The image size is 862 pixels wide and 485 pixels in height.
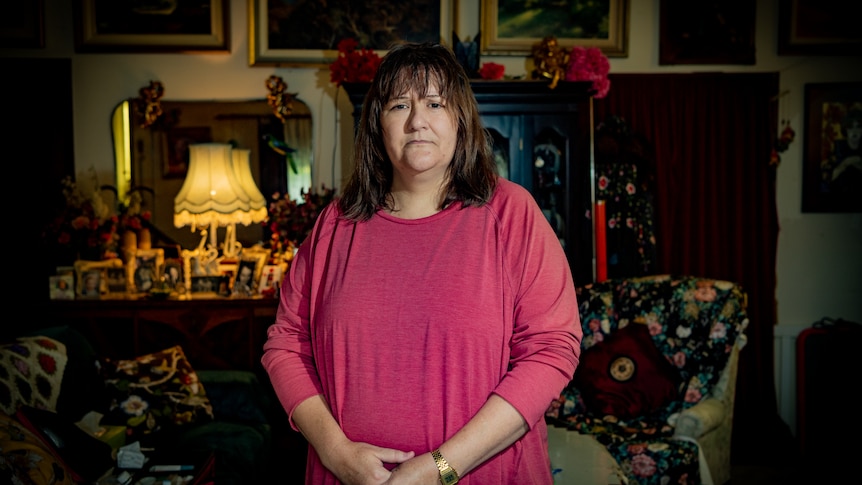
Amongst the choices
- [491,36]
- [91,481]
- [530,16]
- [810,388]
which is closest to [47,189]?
[91,481]

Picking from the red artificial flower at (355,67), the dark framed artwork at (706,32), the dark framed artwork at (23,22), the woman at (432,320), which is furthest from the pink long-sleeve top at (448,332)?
the dark framed artwork at (23,22)

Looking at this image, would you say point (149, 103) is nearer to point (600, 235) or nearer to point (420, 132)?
point (600, 235)

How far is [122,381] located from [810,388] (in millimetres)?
3639

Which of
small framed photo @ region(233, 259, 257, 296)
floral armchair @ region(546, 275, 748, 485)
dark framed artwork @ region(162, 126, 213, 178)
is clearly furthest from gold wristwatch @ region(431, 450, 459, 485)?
dark framed artwork @ region(162, 126, 213, 178)

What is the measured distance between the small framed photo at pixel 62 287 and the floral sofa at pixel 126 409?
29.7 inches

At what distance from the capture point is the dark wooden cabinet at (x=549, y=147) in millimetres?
3117

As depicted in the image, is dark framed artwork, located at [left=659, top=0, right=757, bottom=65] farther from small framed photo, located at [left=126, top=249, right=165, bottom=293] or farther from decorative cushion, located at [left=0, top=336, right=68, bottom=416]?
decorative cushion, located at [left=0, top=336, right=68, bottom=416]

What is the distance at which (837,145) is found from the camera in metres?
3.76

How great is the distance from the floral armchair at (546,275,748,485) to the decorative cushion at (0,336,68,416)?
1.94 meters

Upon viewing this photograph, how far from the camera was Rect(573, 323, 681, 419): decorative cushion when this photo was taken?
2.98 meters

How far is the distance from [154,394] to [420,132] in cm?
201

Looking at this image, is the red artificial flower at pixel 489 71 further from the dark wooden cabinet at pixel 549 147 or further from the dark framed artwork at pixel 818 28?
the dark framed artwork at pixel 818 28

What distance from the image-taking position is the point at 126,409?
2.61m

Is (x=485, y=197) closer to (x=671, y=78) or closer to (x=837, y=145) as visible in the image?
(x=671, y=78)
